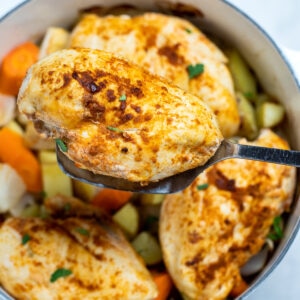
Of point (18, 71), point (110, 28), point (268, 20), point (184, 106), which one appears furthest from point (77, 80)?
point (268, 20)

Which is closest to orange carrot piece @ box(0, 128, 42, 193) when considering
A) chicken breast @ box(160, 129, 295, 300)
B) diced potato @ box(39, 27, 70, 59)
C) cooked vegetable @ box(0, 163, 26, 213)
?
cooked vegetable @ box(0, 163, 26, 213)

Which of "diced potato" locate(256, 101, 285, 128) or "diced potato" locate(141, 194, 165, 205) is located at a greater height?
"diced potato" locate(256, 101, 285, 128)

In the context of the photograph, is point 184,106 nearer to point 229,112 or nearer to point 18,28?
point 229,112

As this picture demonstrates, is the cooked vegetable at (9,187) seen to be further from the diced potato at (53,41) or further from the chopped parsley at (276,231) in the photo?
the chopped parsley at (276,231)

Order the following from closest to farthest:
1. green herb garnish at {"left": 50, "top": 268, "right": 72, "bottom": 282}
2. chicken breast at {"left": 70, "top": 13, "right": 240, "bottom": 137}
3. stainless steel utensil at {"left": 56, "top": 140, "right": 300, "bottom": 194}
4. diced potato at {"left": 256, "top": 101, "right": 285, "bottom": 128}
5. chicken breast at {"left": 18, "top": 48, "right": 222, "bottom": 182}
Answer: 1. chicken breast at {"left": 18, "top": 48, "right": 222, "bottom": 182}
2. stainless steel utensil at {"left": 56, "top": 140, "right": 300, "bottom": 194}
3. green herb garnish at {"left": 50, "top": 268, "right": 72, "bottom": 282}
4. chicken breast at {"left": 70, "top": 13, "right": 240, "bottom": 137}
5. diced potato at {"left": 256, "top": 101, "right": 285, "bottom": 128}

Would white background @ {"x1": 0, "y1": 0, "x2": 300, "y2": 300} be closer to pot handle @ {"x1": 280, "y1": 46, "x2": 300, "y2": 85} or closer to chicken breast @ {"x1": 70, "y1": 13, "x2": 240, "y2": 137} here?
pot handle @ {"x1": 280, "y1": 46, "x2": 300, "y2": 85}

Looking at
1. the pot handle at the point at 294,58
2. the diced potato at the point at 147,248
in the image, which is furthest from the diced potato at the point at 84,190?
the pot handle at the point at 294,58
